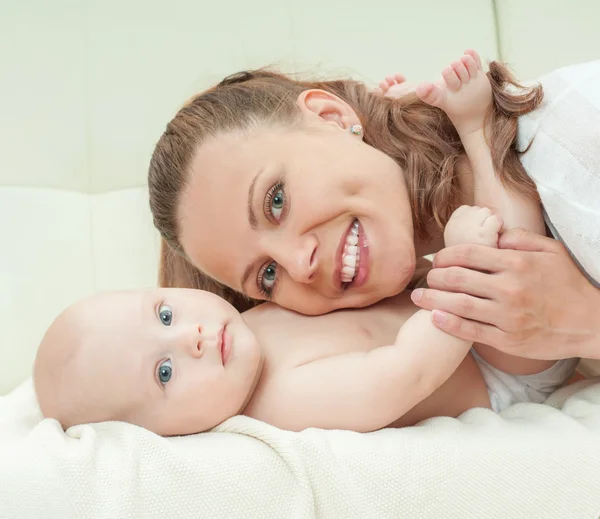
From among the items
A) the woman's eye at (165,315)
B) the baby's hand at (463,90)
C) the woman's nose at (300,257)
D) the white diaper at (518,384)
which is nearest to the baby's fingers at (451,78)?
the baby's hand at (463,90)

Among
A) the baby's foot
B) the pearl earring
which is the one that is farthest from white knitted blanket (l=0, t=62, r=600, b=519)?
the baby's foot

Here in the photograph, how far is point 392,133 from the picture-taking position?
1.27 meters

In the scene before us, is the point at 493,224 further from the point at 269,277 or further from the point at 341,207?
the point at 269,277

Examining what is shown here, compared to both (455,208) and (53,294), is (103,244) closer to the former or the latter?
(53,294)

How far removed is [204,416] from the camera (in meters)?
1.01

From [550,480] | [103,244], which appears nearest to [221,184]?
[550,480]

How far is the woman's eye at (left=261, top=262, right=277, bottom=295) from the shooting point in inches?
47.3

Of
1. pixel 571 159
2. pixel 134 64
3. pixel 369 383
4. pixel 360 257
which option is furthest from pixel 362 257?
pixel 134 64

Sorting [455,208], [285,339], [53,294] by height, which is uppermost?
[455,208]

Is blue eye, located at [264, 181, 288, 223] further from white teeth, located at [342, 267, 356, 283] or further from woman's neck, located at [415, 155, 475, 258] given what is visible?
woman's neck, located at [415, 155, 475, 258]

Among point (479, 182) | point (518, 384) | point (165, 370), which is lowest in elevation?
point (518, 384)

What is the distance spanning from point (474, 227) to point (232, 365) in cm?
41

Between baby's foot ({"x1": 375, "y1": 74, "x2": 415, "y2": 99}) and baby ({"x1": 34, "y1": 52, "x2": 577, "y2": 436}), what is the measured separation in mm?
240

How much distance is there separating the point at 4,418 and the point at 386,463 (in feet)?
2.03
